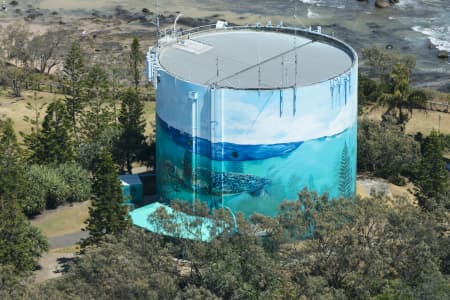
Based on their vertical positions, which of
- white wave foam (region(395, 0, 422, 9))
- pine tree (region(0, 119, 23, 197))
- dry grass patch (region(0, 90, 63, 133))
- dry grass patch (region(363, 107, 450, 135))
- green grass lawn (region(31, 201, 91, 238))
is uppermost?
white wave foam (region(395, 0, 422, 9))

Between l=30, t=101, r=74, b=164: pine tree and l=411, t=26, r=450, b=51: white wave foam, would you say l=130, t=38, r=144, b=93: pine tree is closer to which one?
l=30, t=101, r=74, b=164: pine tree

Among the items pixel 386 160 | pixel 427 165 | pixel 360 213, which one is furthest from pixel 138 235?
pixel 386 160

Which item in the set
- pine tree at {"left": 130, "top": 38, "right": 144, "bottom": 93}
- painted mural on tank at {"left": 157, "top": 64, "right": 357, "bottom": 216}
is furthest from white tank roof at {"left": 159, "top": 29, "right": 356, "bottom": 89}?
pine tree at {"left": 130, "top": 38, "right": 144, "bottom": 93}

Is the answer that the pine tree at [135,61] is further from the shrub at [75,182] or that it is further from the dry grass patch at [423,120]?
the dry grass patch at [423,120]

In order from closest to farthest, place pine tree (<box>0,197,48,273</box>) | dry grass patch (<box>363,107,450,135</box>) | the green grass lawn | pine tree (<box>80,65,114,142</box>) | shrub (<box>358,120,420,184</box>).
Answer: pine tree (<box>0,197,48,273</box>), the green grass lawn, shrub (<box>358,120,420,184</box>), pine tree (<box>80,65,114,142</box>), dry grass patch (<box>363,107,450,135</box>)

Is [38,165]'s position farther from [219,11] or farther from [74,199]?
[219,11]

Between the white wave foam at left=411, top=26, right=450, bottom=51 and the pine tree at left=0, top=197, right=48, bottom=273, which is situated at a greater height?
the white wave foam at left=411, top=26, right=450, bottom=51
